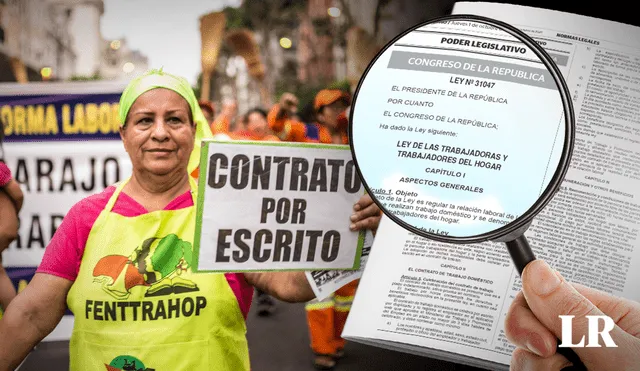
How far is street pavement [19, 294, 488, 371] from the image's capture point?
2.01 metres

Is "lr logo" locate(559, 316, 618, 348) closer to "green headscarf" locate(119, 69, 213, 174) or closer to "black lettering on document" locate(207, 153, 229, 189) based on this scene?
"black lettering on document" locate(207, 153, 229, 189)

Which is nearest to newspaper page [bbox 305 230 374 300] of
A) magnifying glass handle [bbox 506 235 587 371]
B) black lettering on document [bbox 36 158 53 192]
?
magnifying glass handle [bbox 506 235 587 371]

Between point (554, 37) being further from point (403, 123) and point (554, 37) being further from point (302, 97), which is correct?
point (302, 97)

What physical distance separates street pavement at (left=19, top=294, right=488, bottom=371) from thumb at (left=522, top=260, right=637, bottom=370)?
0.70 metres

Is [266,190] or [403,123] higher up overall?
[403,123]

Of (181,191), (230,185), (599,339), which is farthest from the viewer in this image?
(181,191)

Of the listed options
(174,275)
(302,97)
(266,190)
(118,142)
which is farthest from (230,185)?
(302,97)

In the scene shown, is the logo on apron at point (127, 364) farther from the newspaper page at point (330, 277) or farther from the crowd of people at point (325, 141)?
the crowd of people at point (325, 141)

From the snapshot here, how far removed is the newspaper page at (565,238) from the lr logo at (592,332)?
25 cm

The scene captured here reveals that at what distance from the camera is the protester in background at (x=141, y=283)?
1.27 meters

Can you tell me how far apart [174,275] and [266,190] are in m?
0.35

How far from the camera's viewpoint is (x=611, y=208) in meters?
1.01

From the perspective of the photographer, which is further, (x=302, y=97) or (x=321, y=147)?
(x=302, y=97)

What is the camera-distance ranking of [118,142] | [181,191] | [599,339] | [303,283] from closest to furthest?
[599,339]
[303,283]
[181,191]
[118,142]
